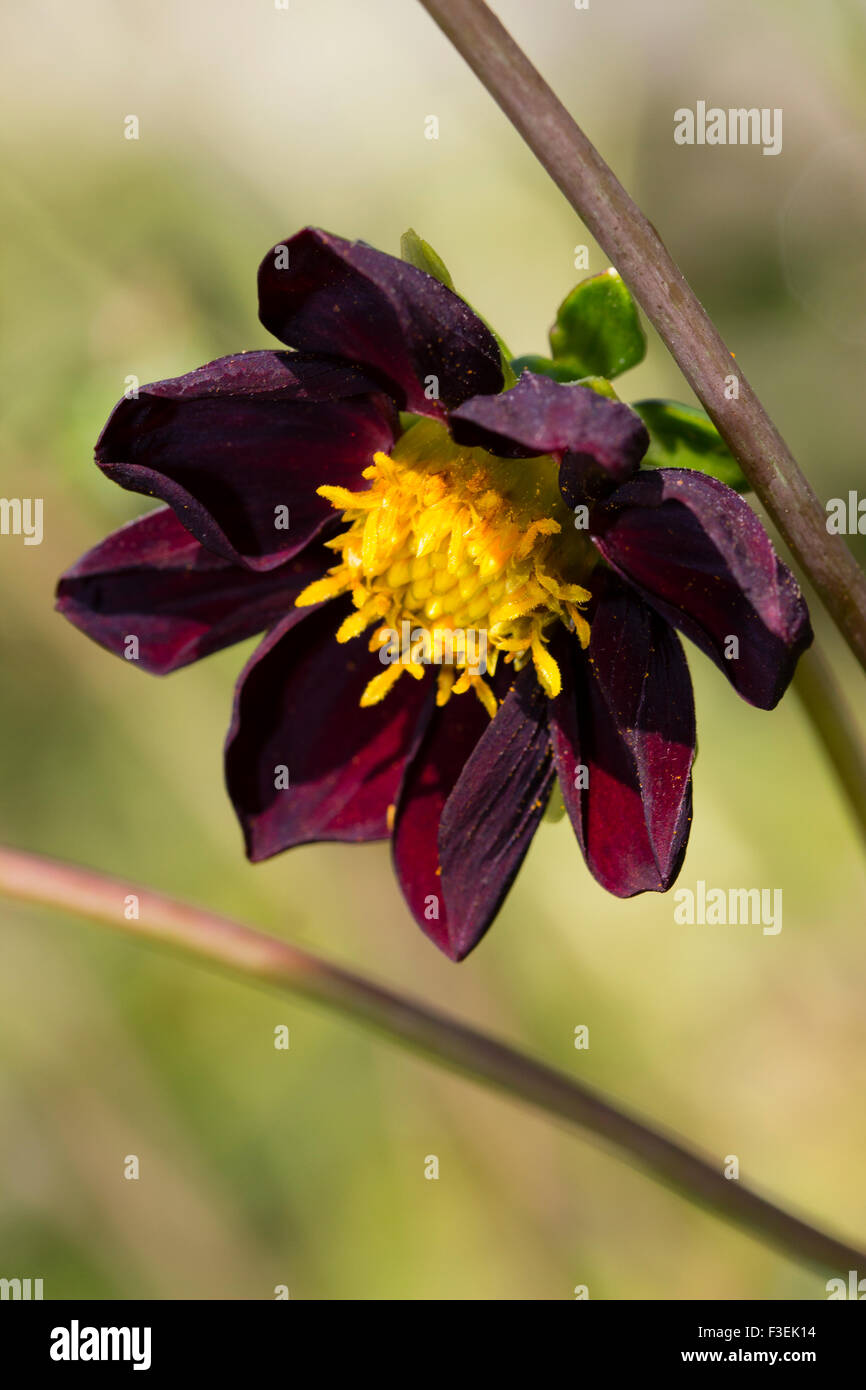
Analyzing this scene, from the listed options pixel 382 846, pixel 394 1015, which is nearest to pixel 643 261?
pixel 394 1015

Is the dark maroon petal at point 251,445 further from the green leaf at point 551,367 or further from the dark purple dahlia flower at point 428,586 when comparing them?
the green leaf at point 551,367

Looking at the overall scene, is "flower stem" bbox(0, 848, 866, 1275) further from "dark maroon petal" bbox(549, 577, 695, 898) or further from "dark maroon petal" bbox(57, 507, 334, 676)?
"dark maroon petal" bbox(549, 577, 695, 898)

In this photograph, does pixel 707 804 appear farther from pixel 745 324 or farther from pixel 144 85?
pixel 144 85

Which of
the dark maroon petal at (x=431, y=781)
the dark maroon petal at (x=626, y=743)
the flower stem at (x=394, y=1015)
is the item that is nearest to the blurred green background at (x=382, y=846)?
the flower stem at (x=394, y=1015)

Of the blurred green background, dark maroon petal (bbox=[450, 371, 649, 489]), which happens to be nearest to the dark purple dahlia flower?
dark maroon petal (bbox=[450, 371, 649, 489])

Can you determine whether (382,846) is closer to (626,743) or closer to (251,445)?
(251,445)
